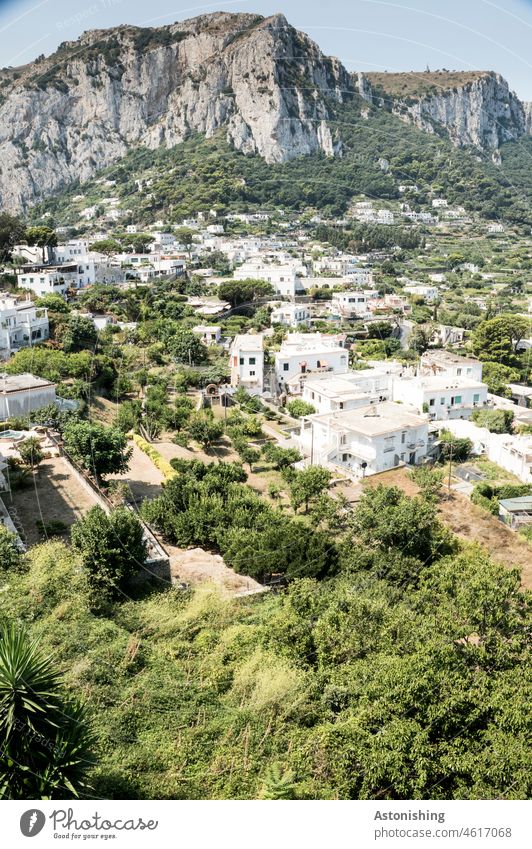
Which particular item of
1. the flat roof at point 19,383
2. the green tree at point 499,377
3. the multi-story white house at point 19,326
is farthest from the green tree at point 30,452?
the green tree at point 499,377

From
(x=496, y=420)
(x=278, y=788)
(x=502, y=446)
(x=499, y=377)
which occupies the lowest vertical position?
(x=502, y=446)

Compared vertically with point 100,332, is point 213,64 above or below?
above

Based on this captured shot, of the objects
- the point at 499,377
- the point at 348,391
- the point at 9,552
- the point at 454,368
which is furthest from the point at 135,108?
the point at 9,552

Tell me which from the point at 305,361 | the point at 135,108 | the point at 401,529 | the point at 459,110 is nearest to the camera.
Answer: the point at 401,529

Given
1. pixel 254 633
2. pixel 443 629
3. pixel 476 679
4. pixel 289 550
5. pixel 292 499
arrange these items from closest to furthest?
pixel 476 679 < pixel 443 629 < pixel 254 633 < pixel 289 550 < pixel 292 499

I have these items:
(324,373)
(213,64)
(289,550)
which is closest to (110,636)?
(289,550)

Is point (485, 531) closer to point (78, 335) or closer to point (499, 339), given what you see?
point (78, 335)

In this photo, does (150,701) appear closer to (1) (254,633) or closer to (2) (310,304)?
(1) (254,633)
